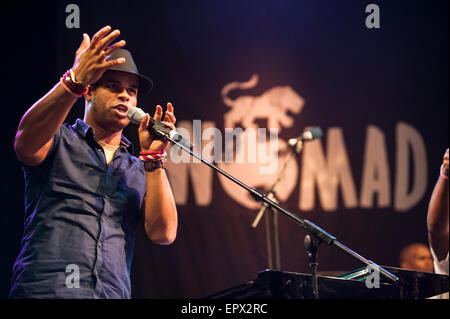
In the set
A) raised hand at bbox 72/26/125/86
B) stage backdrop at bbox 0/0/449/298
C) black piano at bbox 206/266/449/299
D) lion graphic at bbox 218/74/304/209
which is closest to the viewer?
black piano at bbox 206/266/449/299

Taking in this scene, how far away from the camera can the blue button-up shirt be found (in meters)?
2.02

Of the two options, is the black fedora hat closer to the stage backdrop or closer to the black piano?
the black piano

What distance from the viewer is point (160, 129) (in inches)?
84.2

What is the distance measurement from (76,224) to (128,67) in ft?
2.86

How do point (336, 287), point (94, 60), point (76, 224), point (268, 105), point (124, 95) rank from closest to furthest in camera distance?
point (336, 287)
point (94, 60)
point (76, 224)
point (124, 95)
point (268, 105)

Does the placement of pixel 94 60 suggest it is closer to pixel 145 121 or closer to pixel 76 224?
pixel 145 121

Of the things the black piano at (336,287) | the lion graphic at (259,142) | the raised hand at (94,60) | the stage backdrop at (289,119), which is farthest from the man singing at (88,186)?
the lion graphic at (259,142)

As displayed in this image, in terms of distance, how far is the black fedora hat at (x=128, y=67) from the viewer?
2.47 meters

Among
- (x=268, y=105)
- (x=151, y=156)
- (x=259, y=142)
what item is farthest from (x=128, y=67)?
(x=268, y=105)

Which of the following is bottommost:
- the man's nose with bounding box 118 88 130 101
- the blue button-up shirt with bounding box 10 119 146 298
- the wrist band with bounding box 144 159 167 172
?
the blue button-up shirt with bounding box 10 119 146 298

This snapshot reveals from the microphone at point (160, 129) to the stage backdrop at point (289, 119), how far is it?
232 cm

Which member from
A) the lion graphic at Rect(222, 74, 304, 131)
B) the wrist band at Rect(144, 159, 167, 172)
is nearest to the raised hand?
the wrist band at Rect(144, 159, 167, 172)

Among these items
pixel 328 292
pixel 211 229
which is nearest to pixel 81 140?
pixel 328 292

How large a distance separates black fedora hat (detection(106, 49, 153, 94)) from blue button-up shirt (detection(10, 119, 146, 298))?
14.3 inches
